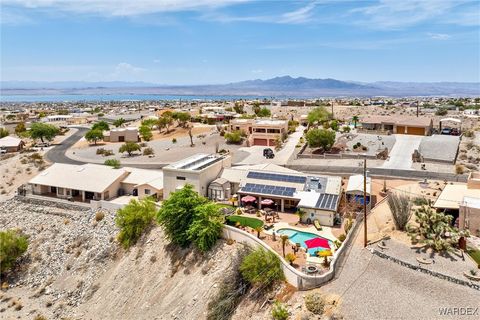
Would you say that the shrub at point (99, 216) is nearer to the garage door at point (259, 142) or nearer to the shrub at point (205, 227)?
the shrub at point (205, 227)

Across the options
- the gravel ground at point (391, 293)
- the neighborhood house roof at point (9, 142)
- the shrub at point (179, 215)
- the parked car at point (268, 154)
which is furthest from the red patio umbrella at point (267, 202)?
the neighborhood house roof at point (9, 142)

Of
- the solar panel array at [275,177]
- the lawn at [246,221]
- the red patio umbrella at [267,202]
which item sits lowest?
the lawn at [246,221]

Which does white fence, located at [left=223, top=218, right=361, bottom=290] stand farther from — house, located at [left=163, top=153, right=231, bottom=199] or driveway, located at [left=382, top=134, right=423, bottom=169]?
driveway, located at [left=382, top=134, right=423, bottom=169]

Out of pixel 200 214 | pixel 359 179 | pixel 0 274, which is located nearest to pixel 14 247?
pixel 0 274

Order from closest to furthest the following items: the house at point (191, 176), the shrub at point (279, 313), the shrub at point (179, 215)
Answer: the shrub at point (279, 313)
the shrub at point (179, 215)
the house at point (191, 176)

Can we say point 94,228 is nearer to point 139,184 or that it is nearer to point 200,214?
point 139,184

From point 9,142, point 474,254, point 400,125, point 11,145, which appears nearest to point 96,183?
point 474,254

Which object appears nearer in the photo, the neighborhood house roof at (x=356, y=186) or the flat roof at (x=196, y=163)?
the neighborhood house roof at (x=356, y=186)

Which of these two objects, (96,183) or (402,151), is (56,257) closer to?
(96,183)
